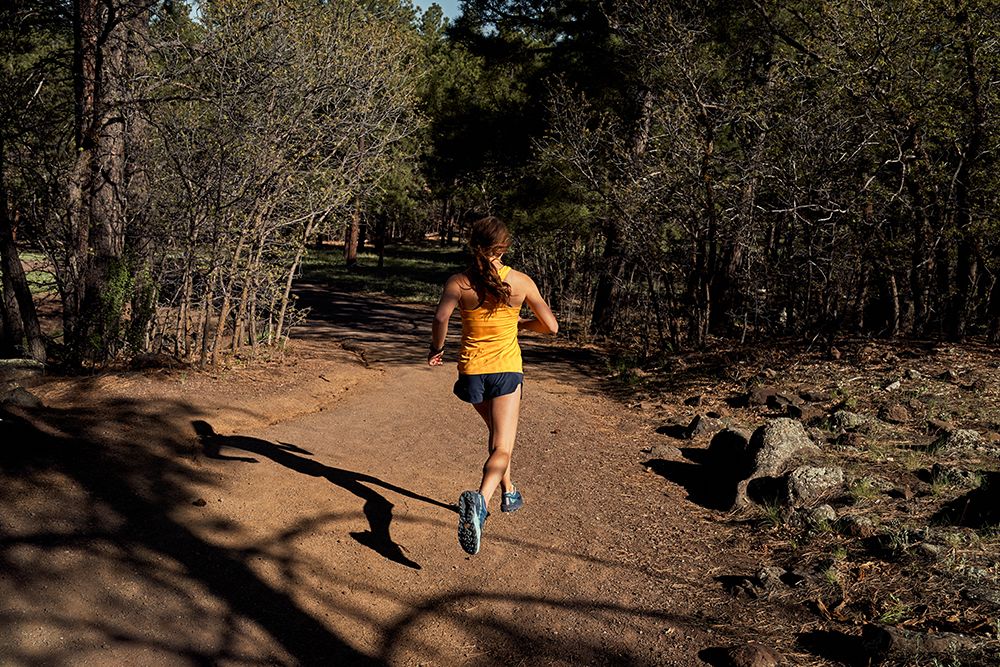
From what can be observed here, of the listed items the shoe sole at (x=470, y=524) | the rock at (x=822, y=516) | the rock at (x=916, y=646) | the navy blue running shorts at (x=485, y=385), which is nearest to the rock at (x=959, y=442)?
the rock at (x=822, y=516)

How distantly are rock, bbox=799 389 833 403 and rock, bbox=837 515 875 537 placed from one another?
135 inches

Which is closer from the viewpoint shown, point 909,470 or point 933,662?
point 933,662

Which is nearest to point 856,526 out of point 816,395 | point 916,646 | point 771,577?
point 771,577

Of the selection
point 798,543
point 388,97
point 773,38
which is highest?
point 773,38

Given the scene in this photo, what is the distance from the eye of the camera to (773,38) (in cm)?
1233

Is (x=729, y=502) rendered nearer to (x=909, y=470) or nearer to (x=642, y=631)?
(x=909, y=470)

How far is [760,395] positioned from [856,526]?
382cm

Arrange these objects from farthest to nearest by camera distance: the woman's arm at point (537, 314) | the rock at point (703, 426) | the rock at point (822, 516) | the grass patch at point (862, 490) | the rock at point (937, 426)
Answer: the rock at point (703, 426) → the rock at point (937, 426) → the grass patch at point (862, 490) → the rock at point (822, 516) → the woman's arm at point (537, 314)

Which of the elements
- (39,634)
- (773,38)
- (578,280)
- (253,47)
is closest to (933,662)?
(39,634)

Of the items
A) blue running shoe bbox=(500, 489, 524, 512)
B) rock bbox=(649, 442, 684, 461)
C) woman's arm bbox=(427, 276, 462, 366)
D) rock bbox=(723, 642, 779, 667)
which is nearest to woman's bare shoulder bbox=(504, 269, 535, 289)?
woman's arm bbox=(427, 276, 462, 366)

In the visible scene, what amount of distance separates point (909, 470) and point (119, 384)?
6871 mm

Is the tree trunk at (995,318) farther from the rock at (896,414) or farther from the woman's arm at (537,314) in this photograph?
the woman's arm at (537,314)

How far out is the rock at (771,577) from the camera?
14.6 ft

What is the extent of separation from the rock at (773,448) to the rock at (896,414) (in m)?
1.11
